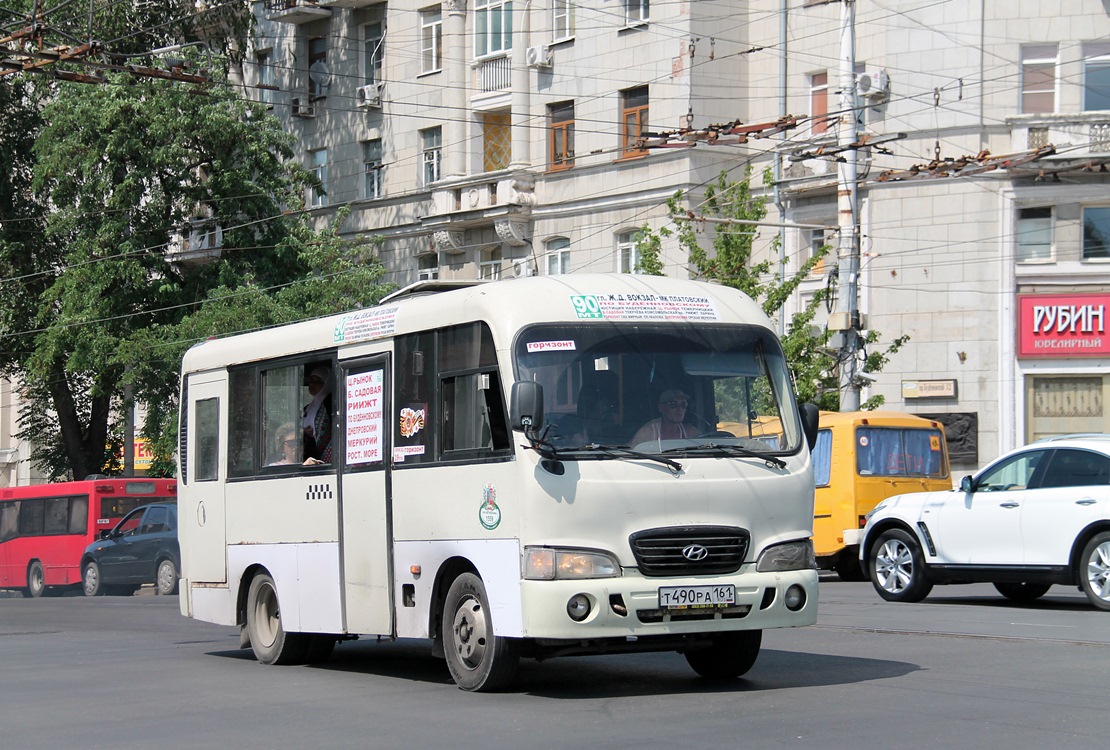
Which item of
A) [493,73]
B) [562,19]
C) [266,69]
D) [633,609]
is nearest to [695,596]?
[633,609]

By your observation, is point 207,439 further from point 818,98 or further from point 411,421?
point 818,98

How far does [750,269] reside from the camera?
35.3 m

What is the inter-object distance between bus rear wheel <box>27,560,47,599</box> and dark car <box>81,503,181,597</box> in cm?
439

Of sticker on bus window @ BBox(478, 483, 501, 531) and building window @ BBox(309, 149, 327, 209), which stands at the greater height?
building window @ BBox(309, 149, 327, 209)

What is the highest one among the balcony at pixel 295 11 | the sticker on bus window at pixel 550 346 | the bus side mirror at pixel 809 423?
the balcony at pixel 295 11

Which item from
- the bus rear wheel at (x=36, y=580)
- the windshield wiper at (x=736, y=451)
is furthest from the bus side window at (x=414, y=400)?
the bus rear wheel at (x=36, y=580)

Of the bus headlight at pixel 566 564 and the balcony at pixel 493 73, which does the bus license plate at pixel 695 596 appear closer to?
the bus headlight at pixel 566 564

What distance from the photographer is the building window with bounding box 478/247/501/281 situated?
42.9m

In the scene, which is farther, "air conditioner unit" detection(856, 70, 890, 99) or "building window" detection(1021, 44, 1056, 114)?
"air conditioner unit" detection(856, 70, 890, 99)

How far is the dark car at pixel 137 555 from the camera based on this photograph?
32.1 metres

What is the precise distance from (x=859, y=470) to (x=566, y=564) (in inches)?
588

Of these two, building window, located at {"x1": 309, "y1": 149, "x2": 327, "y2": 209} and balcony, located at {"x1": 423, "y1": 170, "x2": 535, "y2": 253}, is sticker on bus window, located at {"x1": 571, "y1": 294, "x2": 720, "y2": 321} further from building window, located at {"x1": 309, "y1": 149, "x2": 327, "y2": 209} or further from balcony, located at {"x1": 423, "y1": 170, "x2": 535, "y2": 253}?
building window, located at {"x1": 309, "y1": 149, "x2": 327, "y2": 209}

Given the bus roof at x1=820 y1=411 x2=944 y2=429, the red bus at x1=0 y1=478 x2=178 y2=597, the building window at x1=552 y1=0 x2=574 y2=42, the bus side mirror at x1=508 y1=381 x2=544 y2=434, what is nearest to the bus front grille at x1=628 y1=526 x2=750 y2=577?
the bus side mirror at x1=508 y1=381 x2=544 y2=434

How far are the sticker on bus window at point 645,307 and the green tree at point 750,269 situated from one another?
69.5 ft
